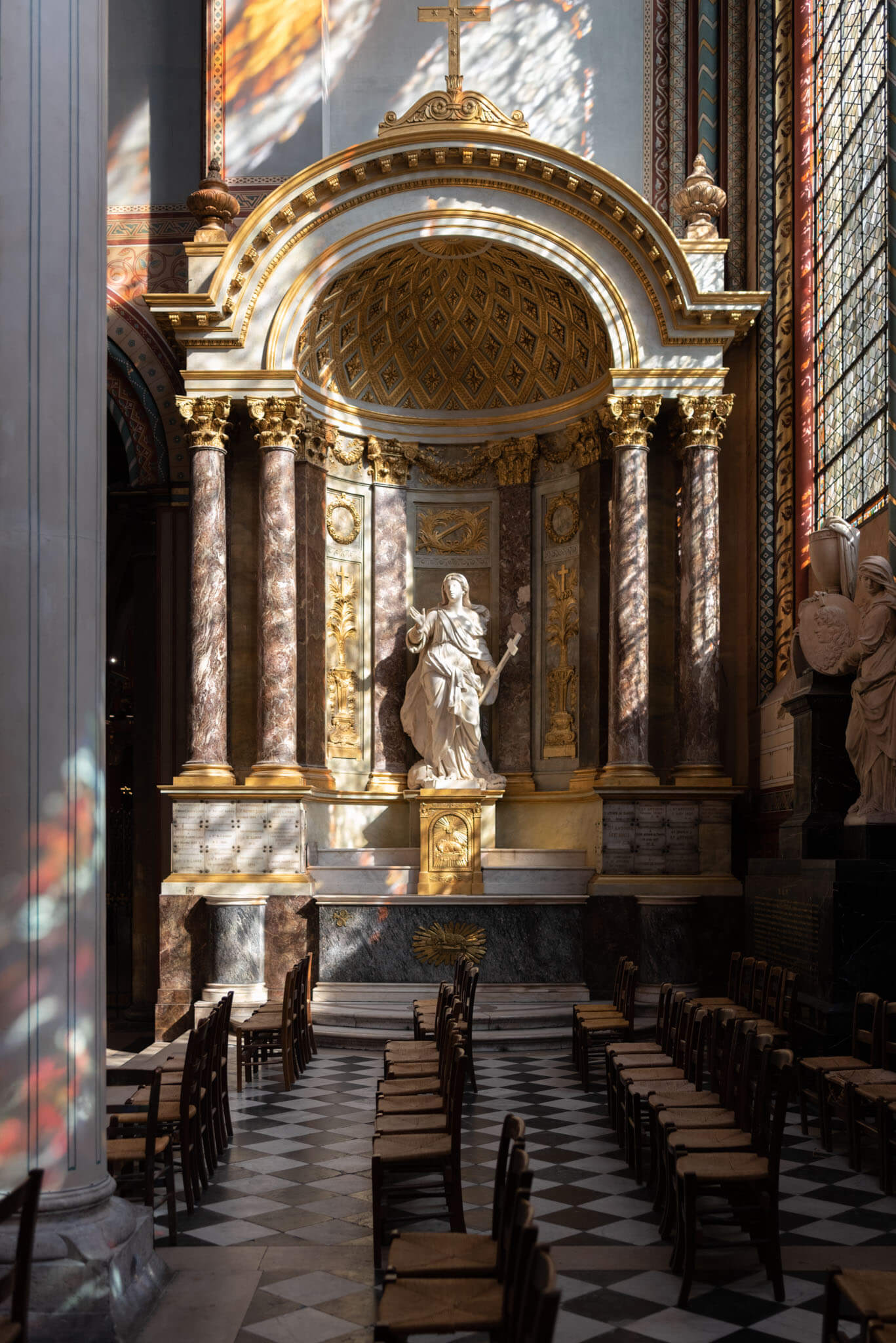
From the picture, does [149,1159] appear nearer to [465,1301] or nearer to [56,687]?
[465,1301]

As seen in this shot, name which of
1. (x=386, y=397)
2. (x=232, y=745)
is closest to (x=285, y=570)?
(x=232, y=745)

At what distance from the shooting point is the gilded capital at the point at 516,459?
15562 mm

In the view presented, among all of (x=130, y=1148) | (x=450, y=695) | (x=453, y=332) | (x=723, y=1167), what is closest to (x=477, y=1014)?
(x=450, y=695)

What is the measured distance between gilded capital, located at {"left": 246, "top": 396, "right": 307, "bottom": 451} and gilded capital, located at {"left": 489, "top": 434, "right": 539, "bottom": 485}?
9.20 ft

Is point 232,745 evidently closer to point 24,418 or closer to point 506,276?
point 506,276

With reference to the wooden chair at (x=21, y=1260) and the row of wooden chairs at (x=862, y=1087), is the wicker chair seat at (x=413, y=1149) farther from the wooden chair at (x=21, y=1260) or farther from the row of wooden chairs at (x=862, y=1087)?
the wooden chair at (x=21, y=1260)

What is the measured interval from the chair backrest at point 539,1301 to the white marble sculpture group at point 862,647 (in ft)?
22.3

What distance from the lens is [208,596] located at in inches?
537

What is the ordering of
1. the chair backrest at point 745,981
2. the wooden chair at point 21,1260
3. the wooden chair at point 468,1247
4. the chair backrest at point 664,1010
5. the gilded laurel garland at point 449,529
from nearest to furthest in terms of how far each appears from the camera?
the wooden chair at point 21,1260 → the wooden chair at point 468,1247 → the chair backrest at point 664,1010 → the chair backrest at point 745,981 → the gilded laurel garland at point 449,529

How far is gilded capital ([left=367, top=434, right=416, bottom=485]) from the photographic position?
15.6 m

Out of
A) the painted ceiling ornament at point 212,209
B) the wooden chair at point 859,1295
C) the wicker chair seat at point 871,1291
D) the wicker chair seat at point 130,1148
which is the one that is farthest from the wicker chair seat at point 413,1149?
the painted ceiling ornament at point 212,209

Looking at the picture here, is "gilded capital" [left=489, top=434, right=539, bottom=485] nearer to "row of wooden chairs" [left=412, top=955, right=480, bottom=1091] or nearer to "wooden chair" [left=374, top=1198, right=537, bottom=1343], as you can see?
"row of wooden chairs" [left=412, top=955, right=480, bottom=1091]

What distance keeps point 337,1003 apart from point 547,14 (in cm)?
1117

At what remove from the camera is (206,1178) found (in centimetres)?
732
